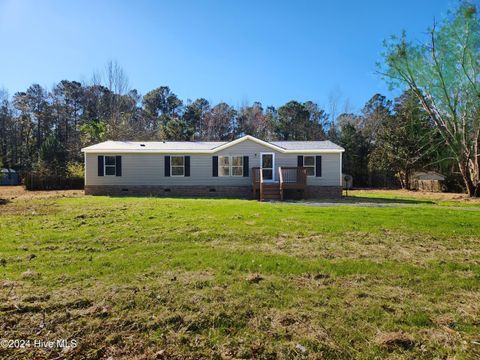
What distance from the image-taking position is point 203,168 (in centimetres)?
1797

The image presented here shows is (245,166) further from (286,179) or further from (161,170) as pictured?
(161,170)

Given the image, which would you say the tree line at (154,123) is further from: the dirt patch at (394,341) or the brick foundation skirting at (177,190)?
the dirt patch at (394,341)

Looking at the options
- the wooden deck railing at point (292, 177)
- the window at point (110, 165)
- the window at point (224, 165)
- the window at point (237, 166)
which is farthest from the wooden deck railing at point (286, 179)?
the window at point (110, 165)

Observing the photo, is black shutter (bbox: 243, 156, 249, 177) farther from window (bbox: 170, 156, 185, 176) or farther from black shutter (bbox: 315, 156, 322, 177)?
black shutter (bbox: 315, 156, 322, 177)

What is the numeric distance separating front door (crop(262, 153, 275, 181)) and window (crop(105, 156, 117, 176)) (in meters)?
8.68

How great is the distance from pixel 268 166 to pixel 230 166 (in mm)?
2424

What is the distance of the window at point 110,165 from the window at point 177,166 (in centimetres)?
331

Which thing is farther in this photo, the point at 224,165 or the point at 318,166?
the point at 224,165

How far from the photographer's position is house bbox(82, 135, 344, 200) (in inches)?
696

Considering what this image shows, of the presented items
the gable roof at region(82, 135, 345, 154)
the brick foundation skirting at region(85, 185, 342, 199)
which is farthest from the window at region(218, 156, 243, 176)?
the brick foundation skirting at region(85, 185, 342, 199)

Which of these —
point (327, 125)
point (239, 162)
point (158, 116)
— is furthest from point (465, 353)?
point (158, 116)

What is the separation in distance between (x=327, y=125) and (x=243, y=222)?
34.6m

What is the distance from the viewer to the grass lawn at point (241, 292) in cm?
268

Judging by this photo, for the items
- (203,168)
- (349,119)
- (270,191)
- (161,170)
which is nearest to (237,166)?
(203,168)
